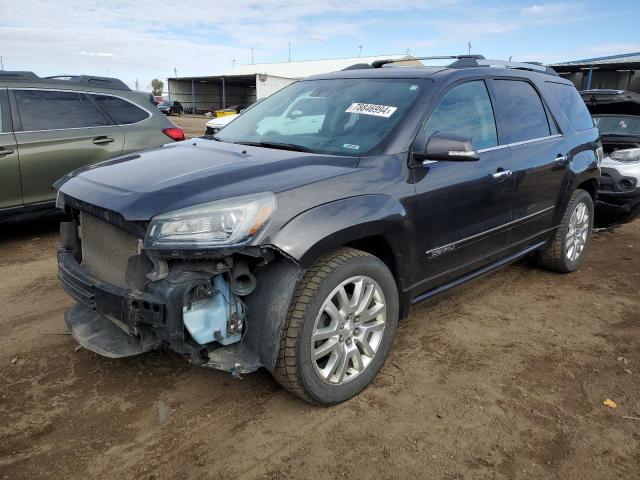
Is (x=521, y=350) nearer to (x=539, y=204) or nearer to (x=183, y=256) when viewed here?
(x=539, y=204)

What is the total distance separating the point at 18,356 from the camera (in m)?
3.18

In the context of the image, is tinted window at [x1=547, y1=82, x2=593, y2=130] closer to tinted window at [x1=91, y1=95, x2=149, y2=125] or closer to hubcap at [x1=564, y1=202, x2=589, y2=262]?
hubcap at [x1=564, y1=202, x2=589, y2=262]

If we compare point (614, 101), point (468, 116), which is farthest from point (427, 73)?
point (614, 101)

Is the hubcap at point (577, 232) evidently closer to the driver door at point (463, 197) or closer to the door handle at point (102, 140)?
the driver door at point (463, 197)

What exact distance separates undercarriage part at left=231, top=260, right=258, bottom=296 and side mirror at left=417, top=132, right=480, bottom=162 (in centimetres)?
124

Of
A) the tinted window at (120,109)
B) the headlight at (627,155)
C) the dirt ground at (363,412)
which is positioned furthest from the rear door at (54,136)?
the headlight at (627,155)

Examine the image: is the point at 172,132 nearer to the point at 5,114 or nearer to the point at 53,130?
the point at 53,130

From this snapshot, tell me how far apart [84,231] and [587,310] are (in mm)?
3782

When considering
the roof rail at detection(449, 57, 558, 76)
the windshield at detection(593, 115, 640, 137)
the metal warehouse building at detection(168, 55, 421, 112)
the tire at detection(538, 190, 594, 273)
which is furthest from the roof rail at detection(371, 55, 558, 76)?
the metal warehouse building at detection(168, 55, 421, 112)

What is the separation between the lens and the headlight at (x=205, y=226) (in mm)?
2297

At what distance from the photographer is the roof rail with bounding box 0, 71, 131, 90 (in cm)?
546

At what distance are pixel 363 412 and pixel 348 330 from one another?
43 cm

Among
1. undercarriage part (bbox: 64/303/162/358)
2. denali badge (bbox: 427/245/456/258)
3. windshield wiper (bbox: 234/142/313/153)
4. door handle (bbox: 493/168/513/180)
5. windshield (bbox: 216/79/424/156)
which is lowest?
undercarriage part (bbox: 64/303/162/358)

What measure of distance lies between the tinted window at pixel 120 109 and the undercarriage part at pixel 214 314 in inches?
175
